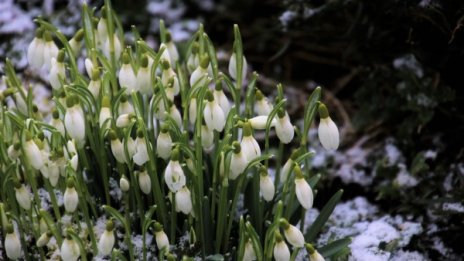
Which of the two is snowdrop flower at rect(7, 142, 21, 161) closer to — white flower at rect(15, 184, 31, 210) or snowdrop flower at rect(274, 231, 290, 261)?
white flower at rect(15, 184, 31, 210)

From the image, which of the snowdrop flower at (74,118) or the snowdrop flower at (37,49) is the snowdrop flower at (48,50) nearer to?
the snowdrop flower at (37,49)

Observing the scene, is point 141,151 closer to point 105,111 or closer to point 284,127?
point 105,111

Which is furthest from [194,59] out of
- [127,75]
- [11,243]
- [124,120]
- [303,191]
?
[11,243]

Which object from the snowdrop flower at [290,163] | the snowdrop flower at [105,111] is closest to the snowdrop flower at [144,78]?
the snowdrop flower at [105,111]

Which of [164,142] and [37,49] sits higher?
[37,49]

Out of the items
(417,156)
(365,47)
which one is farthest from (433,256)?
(365,47)

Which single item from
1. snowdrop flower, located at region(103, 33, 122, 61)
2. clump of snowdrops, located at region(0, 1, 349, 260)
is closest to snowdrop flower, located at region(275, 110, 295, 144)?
clump of snowdrops, located at region(0, 1, 349, 260)

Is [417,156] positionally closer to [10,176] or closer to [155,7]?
[10,176]
